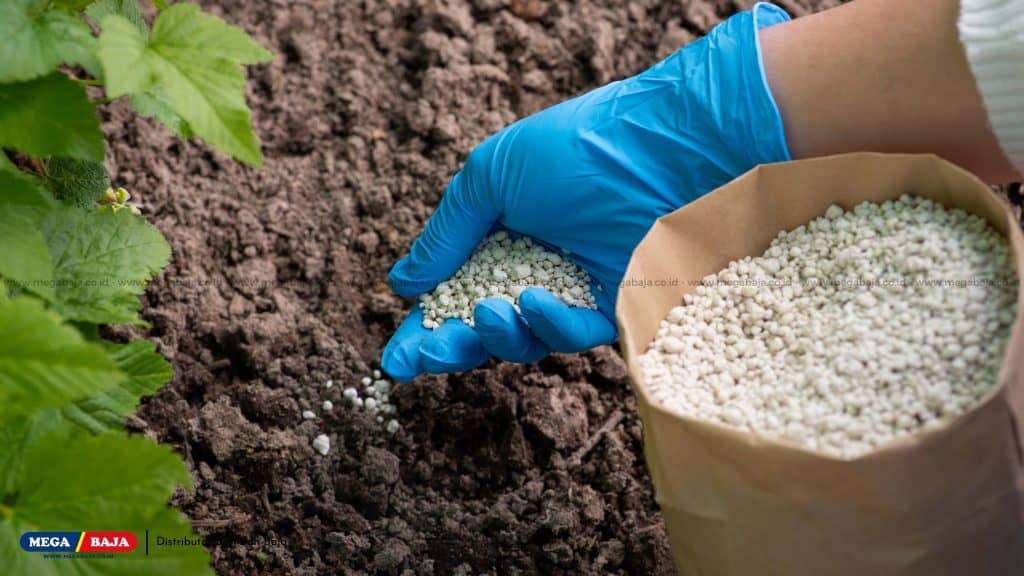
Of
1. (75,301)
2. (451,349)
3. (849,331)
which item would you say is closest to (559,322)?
(451,349)

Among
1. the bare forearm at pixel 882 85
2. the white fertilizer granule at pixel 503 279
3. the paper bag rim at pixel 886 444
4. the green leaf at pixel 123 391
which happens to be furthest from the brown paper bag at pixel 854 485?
the green leaf at pixel 123 391

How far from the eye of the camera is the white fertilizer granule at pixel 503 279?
1.51m

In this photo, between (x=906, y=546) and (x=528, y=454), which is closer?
(x=906, y=546)

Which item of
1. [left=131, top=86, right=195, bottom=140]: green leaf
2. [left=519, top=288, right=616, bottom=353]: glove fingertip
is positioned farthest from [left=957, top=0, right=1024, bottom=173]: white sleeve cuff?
[left=131, top=86, right=195, bottom=140]: green leaf

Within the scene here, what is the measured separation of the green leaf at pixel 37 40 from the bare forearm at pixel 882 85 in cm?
96

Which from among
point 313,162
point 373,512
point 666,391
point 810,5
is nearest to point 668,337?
point 666,391

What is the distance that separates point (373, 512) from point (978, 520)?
3.00 ft

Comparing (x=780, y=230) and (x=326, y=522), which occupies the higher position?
(x=780, y=230)

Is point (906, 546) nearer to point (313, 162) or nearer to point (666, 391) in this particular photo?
point (666, 391)

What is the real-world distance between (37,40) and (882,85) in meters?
1.11

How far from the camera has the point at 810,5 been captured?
212cm

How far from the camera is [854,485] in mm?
918

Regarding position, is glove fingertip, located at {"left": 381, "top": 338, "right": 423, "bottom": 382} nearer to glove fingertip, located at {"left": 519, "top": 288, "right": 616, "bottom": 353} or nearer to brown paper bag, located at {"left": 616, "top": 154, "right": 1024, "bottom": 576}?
glove fingertip, located at {"left": 519, "top": 288, "right": 616, "bottom": 353}

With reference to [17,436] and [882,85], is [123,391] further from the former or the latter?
[882,85]
